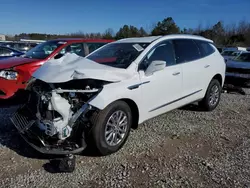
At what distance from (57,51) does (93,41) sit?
127 cm

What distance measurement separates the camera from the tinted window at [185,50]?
4547mm

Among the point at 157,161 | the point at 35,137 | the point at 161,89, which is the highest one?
the point at 161,89

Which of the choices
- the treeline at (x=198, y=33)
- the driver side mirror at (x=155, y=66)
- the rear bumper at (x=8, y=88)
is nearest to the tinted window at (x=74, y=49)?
the rear bumper at (x=8, y=88)

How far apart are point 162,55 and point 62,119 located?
7.05ft

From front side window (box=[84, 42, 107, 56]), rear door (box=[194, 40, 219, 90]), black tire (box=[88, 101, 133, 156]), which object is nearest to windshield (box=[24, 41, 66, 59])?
front side window (box=[84, 42, 107, 56])

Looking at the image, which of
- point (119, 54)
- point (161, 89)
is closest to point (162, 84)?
point (161, 89)

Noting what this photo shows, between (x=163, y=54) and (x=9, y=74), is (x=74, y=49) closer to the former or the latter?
(x=9, y=74)

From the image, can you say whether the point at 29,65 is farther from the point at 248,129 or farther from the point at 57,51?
the point at 248,129

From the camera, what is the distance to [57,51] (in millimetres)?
6086

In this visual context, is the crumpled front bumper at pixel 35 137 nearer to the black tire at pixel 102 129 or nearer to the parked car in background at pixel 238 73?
the black tire at pixel 102 129

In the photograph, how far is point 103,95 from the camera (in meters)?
3.11

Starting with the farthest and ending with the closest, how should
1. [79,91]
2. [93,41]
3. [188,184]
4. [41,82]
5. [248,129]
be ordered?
[93,41]
[248,129]
[41,82]
[79,91]
[188,184]

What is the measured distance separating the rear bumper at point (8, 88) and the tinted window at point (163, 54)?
321 centimetres

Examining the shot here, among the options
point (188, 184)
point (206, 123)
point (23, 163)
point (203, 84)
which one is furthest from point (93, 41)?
point (188, 184)
